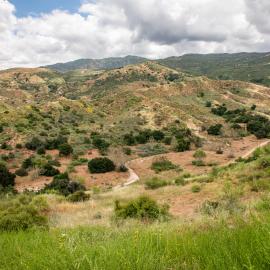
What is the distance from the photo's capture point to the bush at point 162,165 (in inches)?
1534

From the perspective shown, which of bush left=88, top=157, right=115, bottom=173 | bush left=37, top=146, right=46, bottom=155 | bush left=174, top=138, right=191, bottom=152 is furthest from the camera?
bush left=174, top=138, right=191, bottom=152

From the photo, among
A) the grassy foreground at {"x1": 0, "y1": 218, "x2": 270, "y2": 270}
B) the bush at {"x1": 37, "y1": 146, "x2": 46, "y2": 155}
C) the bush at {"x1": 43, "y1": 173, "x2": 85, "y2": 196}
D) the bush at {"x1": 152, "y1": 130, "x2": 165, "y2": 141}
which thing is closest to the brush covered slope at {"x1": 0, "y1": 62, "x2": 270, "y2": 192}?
the bush at {"x1": 37, "y1": 146, "x2": 46, "y2": 155}

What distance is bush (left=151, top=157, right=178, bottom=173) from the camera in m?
39.0

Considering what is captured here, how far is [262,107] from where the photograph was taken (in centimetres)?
8762

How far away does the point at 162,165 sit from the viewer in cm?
4041

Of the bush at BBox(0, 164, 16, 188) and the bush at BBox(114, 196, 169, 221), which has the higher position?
the bush at BBox(114, 196, 169, 221)

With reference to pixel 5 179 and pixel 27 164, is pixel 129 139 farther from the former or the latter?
pixel 5 179

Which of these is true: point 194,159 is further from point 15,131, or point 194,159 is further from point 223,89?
point 223,89

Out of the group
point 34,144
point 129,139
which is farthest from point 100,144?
point 34,144

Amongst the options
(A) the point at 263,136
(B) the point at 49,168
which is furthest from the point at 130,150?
(A) the point at 263,136

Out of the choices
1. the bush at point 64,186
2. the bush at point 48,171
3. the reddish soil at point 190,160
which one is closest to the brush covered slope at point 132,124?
the bush at point 48,171

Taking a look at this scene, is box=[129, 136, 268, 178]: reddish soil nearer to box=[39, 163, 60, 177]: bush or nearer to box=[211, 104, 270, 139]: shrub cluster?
box=[39, 163, 60, 177]: bush

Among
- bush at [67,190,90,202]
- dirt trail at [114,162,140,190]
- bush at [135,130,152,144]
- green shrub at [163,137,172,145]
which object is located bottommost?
green shrub at [163,137,172,145]

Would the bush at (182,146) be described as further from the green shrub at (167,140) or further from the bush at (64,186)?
the bush at (64,186)
